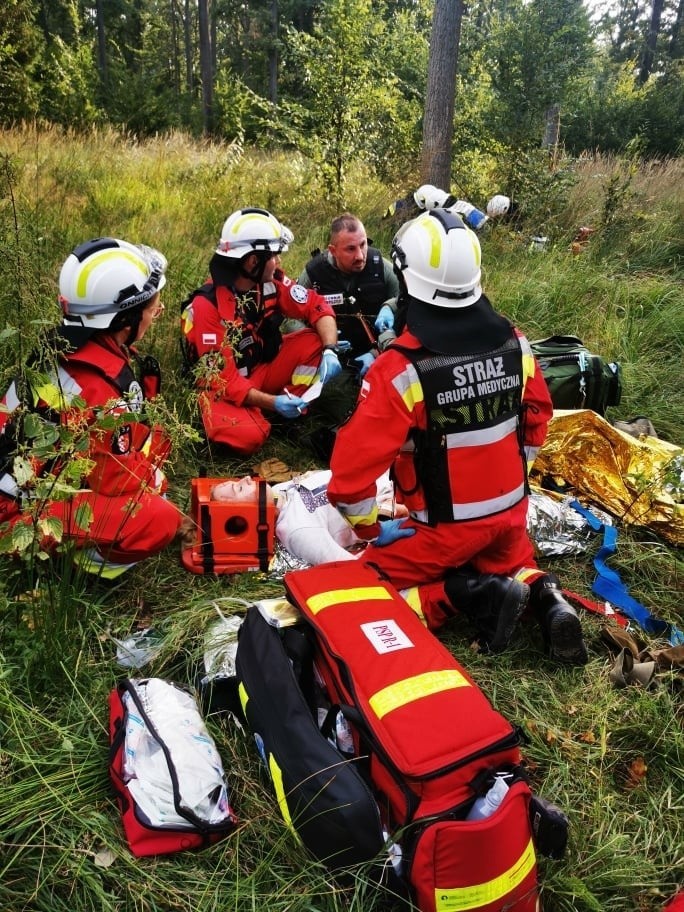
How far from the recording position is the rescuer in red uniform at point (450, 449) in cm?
237

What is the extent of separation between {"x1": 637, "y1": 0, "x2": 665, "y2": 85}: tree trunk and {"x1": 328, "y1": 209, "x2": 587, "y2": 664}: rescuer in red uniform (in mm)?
29007

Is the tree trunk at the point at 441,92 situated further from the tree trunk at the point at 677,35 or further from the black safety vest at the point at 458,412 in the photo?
the tree trunk at the point at 677,35

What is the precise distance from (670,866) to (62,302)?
2.94 meters

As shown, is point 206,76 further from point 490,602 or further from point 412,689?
point 412,689

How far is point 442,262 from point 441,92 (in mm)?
5511

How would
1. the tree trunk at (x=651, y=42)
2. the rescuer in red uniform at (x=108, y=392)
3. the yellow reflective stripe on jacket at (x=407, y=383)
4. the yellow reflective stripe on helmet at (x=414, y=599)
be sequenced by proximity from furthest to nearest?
the tree trunk at (x=651, y=42), the yellow reflective stripe on helmet at (x=414, y=599), the rescuer in red uniform at (x=108, y=392), the yellow reflective stripe on jacket at (x=407, y=383)

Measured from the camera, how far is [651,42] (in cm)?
2592

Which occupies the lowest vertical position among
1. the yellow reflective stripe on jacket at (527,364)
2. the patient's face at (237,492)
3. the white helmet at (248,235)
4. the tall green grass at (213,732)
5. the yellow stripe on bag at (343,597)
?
the tall green grass at (213,732)

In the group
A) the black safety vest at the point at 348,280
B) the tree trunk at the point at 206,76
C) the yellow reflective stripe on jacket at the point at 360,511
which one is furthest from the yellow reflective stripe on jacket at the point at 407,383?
the tree trunk at the point at 206,76

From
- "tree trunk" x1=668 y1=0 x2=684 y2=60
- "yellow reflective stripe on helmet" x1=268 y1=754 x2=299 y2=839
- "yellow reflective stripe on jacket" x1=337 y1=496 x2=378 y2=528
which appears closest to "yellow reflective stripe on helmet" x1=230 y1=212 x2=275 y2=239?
"yellow reflective stripe on jacket" x1=337 y1=496 x2=378 y2=528

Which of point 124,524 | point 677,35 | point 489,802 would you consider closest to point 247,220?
point 124,524

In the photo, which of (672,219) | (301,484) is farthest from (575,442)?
(672,219)

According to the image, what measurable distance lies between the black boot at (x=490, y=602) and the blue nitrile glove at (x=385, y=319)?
2.43 m

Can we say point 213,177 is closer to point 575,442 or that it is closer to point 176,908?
point 575,442
